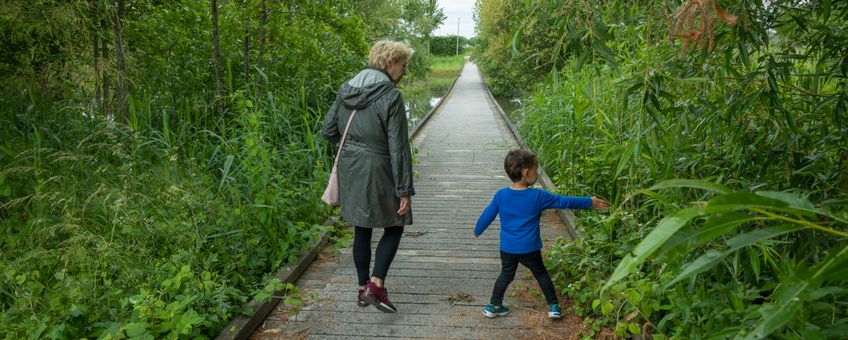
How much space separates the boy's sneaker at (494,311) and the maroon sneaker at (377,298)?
568 mm

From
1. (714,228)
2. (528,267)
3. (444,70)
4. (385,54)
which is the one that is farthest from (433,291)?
(444,70)

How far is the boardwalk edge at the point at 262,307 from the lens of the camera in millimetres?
3234

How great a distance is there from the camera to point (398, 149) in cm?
338

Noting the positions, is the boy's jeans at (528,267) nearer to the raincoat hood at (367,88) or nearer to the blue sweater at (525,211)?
the blue sweater at (525,211)

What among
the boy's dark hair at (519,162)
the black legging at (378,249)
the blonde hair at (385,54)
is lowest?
the black legging at (378,249)

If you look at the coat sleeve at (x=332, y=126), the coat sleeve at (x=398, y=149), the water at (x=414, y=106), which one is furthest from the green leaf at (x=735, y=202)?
the water at (x=414, y=106)

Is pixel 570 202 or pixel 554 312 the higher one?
pixel 570 202

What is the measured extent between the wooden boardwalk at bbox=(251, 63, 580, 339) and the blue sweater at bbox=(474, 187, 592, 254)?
1.60 feet

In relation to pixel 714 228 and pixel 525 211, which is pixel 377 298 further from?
pixel 714 228

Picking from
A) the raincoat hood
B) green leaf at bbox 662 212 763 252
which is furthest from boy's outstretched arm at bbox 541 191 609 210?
green leaf at bbox 662 212 763 252

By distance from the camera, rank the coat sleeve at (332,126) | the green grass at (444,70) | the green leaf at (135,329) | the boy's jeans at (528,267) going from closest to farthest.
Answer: the green leaf at (135,329) → the boy's jeans at (528,267) → the coat sleeve at (332,126) → the green grass at (444,70)

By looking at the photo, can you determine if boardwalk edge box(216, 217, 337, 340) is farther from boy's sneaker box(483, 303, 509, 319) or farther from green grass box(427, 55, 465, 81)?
green grass box(427, 55, 465, 81)

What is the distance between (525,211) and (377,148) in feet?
3.05

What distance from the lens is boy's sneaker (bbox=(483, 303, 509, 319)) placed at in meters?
3.57
